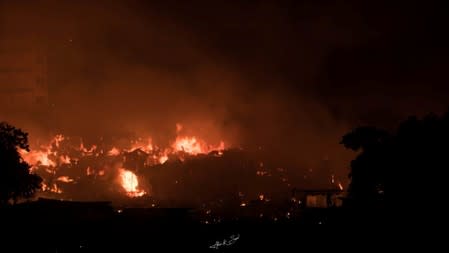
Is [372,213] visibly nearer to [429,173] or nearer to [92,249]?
[429,173]

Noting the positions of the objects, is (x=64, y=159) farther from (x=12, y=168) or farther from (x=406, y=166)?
(x=406, y=166)

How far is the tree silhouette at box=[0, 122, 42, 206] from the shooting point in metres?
29.5

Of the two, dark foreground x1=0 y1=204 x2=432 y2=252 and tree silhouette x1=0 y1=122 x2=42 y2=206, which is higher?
tree silhouette x1=0 y1=122 x2=42 y2=206

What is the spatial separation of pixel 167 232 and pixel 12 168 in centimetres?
1154

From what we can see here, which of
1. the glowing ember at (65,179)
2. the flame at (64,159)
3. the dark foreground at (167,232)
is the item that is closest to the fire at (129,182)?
the glowing ember at (65,179)

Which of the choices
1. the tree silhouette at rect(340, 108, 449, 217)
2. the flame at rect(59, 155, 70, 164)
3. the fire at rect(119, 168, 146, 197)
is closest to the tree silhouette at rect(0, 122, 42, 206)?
the tree silhouette at rect(340, 108, 449, 217)

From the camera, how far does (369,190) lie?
86.1 ft

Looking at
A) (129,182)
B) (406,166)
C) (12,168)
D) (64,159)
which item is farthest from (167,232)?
(64,159)

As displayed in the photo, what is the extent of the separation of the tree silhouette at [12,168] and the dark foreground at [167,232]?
19.5 feet

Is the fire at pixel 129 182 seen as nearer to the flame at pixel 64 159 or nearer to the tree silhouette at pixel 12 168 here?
the flame at pixel 64 159

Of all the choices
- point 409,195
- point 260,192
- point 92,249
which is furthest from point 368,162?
point 260,192

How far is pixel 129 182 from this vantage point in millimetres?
93625

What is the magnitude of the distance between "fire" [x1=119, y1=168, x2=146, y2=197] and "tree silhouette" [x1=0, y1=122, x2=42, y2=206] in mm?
59925

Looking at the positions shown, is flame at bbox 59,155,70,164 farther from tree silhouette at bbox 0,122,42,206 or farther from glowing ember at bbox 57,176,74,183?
tree silhouette at bbox 0,122,42,206
